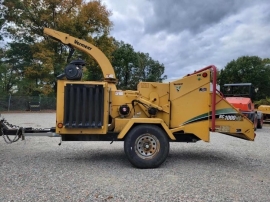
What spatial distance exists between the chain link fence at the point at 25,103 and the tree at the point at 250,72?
28224mm

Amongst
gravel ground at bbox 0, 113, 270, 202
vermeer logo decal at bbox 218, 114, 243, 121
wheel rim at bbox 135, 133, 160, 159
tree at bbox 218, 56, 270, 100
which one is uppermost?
tree at bbox 218, 56, 270, 100

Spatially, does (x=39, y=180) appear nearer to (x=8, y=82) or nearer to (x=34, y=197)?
(x=34, y=197)

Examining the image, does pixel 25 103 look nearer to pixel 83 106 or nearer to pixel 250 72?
pixel 83 106

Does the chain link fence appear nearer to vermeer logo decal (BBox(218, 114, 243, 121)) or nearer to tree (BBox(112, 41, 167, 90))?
tree (BBox(112, 41, 167, 90))

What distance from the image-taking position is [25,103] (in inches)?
1180

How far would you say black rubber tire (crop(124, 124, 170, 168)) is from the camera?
19.7 feet

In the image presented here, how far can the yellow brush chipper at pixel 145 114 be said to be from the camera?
20.0 feet

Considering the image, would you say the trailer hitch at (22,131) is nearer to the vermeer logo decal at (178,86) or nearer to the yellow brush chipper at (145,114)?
the yellow brush chipper at (145,114)

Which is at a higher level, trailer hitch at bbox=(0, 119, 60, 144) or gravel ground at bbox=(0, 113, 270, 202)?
trailer hitch at bbox=(0, 119, 60, 144)

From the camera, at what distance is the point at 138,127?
610cm

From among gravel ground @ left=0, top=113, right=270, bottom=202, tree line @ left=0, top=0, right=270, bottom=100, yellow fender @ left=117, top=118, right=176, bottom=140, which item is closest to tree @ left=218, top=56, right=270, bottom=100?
tree line @ left=0, top=0, right=270, bottom=100

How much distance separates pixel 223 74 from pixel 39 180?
165 feet

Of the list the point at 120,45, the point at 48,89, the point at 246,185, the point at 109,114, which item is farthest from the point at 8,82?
the point at 246,185

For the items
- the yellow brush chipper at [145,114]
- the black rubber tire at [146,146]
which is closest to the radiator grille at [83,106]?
the yellow brush chipper at [145,114]
